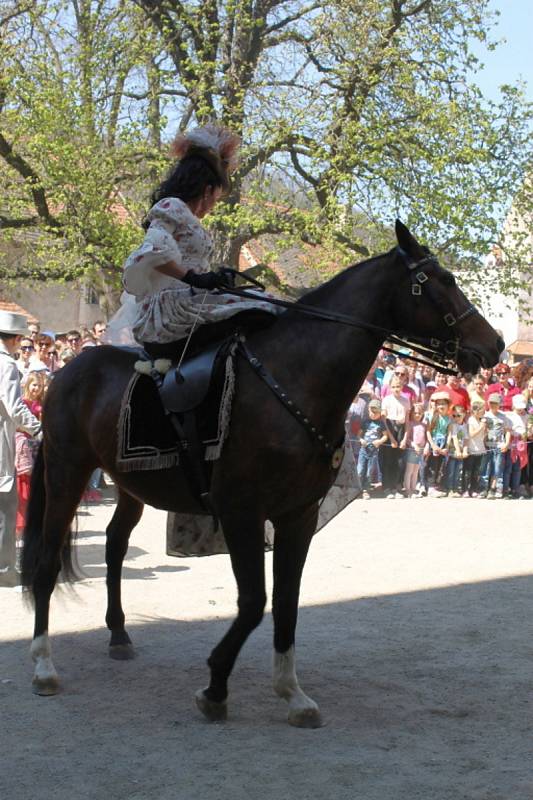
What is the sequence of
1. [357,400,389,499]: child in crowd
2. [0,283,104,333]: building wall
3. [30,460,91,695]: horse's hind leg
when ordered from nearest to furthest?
1. [30,460,91,695]: horse's hind leg
2. [357,400,389,499]: child in crowd
3. [0,283,104,333]: building wall

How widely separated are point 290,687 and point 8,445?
403 centimetres

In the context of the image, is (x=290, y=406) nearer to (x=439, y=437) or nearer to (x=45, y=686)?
(x=45, y=686)

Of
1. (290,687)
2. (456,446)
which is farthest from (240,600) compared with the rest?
(456,446)

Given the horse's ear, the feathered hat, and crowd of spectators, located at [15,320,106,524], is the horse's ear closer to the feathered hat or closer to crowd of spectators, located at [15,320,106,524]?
the feathered hat

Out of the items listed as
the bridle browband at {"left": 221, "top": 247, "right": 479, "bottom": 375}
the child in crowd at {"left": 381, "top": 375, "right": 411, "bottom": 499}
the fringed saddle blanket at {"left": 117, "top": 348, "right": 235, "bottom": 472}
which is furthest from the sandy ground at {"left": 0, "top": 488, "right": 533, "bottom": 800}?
the child in crowd at {"left": 381, "top": 375, "right": 411, "bottom": 499}

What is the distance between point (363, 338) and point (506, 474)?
1219 centimetres

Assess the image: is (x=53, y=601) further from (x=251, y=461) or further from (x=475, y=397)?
(x=475, y=397)

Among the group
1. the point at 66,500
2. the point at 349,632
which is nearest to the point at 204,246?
the point at 66,500

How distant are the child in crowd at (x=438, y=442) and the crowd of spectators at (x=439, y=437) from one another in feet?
0.05

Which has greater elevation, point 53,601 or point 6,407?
point 6,407

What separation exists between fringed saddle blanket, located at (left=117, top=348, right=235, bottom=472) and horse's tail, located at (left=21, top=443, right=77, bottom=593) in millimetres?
904

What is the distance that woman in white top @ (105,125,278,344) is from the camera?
5.03 m

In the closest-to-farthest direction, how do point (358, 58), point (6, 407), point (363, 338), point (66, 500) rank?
point (363, 338)
point (66, 500)
point (6, 407)
point (358, 58)

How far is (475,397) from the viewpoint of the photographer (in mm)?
16734
